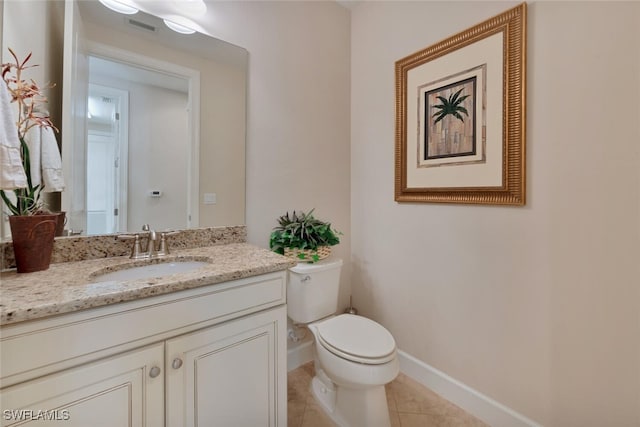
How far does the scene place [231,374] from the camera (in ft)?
3.20

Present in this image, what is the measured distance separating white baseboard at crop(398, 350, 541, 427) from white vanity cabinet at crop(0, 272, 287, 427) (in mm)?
916

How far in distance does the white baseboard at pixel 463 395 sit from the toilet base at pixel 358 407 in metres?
0.42

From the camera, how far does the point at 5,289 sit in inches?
29.6

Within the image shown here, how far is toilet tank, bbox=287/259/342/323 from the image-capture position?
1.51 metres

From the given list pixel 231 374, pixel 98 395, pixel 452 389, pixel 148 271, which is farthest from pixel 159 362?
pixel 452 389

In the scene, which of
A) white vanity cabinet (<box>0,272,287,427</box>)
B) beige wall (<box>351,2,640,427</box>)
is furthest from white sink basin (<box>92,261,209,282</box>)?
beige wall (<box>351,2,640,427</box>)

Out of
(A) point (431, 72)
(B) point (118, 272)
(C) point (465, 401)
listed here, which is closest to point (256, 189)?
(B) point (118, 272)

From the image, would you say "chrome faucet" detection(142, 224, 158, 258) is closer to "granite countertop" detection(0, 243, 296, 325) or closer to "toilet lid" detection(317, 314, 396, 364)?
"granite countertop" detection(0, 243, 296, 325)

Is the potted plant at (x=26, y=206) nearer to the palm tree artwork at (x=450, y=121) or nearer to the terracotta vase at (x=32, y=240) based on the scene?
the terracotta vase at (x=32, y=240)

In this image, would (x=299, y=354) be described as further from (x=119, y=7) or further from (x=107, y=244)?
(x=119, y=7)

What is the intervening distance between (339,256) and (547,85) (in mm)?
1456

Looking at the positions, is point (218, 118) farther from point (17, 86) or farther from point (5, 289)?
point (5, 289)

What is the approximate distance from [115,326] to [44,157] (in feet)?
2.27

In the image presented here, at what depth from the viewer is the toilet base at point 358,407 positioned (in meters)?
1.26
